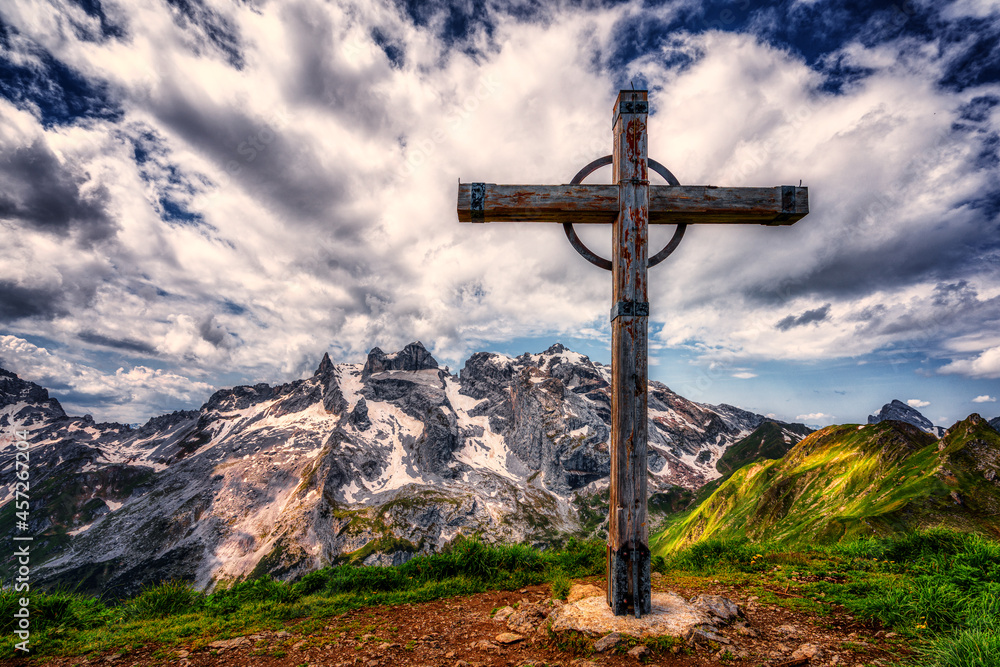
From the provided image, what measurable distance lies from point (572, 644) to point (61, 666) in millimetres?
7550

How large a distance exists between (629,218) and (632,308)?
67.7 inches

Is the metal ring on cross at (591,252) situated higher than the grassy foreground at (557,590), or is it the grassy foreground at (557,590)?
the metal ring on cross at (591,252)

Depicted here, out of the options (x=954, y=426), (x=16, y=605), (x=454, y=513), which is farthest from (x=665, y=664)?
(x=454, y=513)

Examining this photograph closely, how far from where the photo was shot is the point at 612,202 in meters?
8.09

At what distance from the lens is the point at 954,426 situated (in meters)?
20.3

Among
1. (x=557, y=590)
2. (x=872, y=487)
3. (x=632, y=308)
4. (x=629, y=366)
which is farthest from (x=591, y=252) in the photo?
(x=872, y=487)

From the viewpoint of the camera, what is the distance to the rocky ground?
224 inches

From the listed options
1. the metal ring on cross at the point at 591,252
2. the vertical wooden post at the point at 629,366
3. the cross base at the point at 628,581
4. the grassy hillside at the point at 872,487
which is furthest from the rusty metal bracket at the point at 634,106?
the grassy hillside at the point at 872,487

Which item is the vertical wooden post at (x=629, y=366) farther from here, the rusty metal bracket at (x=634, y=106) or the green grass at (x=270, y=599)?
the green grass at (x=270, y=599)

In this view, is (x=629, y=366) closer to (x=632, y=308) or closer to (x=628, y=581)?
(x=632, y=308)

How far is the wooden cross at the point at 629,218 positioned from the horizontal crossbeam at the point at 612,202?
2 centimetres

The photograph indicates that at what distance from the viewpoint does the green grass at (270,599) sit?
7.18 metres

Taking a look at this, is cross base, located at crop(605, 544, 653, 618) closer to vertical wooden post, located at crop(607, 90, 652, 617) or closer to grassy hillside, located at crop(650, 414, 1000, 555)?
vertical wooden post, located at crop(607, 90, 652, 617)

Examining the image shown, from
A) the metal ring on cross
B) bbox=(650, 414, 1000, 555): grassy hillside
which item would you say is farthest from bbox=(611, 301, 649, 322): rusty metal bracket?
bbox=(650, 414, 1000, 555): grassy hillside
